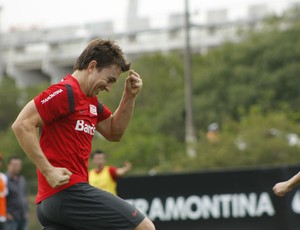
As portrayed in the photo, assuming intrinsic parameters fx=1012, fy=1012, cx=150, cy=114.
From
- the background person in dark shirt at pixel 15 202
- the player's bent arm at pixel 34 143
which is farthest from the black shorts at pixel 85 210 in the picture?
the background person in dark shirt at pixel 15 202

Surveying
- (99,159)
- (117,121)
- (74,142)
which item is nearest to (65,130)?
(74,142)

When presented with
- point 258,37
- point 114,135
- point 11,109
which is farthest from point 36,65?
point 114,135

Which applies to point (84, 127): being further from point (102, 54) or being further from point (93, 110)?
point (102, 54)

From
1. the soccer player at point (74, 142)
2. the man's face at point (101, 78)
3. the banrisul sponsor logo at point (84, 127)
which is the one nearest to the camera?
the soccer player at point (74, 142)

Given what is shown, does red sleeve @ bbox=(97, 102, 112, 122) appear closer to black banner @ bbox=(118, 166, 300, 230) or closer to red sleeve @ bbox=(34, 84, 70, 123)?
red sleeve @ bbox=(34, 84, 70, 123)

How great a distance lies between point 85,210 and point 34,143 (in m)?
0.68

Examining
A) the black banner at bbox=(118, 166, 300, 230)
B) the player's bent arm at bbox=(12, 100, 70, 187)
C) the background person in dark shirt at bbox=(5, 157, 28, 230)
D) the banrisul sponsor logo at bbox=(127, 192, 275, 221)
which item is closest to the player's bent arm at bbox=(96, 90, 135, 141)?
the player's bent arm at bbox=(12, 100, 70, 187)

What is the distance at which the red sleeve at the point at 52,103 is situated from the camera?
25.4 feet

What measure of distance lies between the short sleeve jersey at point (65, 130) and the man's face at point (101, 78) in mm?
106

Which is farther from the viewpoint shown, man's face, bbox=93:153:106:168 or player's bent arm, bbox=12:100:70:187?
man's face, bbox=93:153:106:168

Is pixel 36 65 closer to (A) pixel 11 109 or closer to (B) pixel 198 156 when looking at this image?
(A) pixel 11 109

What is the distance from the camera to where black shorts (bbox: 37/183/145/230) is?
25.8ft

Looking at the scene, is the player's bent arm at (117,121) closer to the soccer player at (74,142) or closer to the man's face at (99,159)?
the soccer player at (74,142)

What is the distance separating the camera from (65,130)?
26.0 ft
